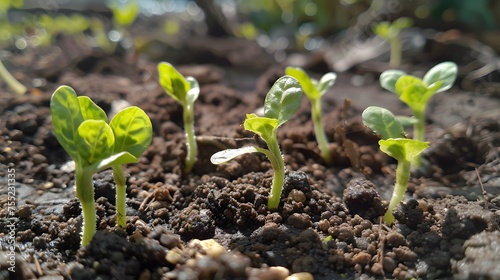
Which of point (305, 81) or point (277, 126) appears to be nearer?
point (277, 126)

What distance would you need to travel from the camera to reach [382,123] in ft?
3.86

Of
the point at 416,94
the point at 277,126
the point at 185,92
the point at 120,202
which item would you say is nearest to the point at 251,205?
the point at 277,126

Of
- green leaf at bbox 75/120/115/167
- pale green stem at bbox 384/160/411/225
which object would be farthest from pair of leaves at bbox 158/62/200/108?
pale green stem at bbox 384/160/411/225

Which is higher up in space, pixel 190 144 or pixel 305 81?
pixel 305 81

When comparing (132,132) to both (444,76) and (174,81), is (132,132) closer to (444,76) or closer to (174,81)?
(174,81)

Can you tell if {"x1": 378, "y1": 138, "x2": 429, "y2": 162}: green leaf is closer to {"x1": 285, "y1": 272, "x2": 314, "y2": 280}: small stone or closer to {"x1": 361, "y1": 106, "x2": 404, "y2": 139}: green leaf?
{"x1": 361, "y1": 106, "x2": 404, "y2": 139}: green leaf

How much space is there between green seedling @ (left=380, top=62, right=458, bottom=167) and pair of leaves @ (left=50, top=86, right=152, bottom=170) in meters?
0.76

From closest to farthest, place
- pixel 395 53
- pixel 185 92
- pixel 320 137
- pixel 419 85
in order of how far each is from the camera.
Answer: pixel 419 85 → pixel 185 92 → pixel 320 137 → pixel 395 53

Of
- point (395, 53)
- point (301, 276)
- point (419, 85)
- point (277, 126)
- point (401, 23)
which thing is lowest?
point (301, 276)

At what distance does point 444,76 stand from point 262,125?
647mm

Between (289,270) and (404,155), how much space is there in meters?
0.40

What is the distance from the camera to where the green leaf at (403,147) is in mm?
1045

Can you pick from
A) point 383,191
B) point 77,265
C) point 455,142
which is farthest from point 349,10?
point 77,265

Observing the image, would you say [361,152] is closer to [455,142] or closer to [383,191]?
[383,191]
